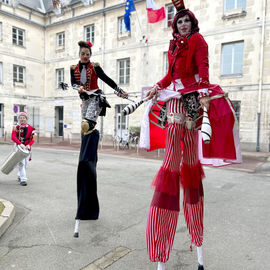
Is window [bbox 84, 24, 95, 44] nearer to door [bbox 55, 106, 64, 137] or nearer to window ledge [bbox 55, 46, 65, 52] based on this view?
window ledge [bbox 55, 46, 65, 52]

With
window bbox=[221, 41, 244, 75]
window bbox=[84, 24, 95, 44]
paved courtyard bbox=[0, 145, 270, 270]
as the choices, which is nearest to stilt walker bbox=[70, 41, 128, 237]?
paved courtyard bbox=[0, 145, 270, 270]

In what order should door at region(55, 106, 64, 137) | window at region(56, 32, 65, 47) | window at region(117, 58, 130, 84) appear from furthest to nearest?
door at region(55, 106, 64, 137), window at region(56, 32, 65, 47), window at region(117, 58, 130, 84)

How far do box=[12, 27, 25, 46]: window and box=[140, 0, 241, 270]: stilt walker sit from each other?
78.4ft

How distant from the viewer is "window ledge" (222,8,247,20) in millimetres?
14519

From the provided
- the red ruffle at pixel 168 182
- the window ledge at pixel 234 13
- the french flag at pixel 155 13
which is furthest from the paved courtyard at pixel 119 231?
the french flag at pixel 155 13

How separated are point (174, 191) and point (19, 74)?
24170mm

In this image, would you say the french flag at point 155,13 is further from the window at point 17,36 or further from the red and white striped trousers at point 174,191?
the red and white striped trousers at point 174,191

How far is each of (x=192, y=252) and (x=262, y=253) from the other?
693mm

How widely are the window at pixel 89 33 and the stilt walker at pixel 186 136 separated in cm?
2067

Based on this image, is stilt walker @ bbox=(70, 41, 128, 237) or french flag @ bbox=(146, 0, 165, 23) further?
french flag @ bbox=(146, 0, 165, 23)

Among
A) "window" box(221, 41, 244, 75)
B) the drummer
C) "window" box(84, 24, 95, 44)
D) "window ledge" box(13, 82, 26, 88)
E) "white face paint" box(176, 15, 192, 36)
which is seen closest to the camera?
"white face paint" box(176, 15, 192, 36)

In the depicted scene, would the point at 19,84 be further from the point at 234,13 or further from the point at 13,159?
the point at 13,159

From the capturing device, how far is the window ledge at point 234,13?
47.6 feet

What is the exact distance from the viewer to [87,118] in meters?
3.04
